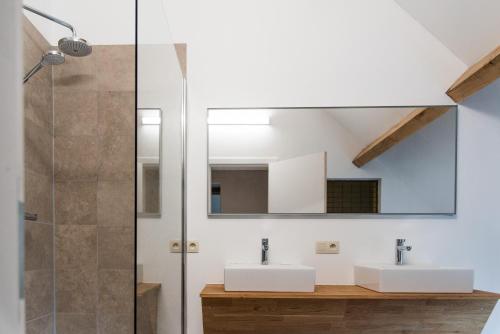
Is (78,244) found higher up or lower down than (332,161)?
lower down

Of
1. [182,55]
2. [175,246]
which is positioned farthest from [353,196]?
[182,55]

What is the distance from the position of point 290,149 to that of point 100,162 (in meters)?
1.16

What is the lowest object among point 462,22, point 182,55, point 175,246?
point 175,246

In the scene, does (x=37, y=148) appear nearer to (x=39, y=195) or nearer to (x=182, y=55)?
(x=39, y=195)

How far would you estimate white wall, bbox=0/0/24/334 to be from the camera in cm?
29

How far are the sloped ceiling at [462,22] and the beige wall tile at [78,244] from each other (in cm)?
237

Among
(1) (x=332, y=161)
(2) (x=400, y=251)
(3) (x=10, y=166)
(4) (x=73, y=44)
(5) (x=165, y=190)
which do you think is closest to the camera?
(3) (x=10, y=166)

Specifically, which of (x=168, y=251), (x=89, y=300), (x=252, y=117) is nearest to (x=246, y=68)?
(x=252, y=117)

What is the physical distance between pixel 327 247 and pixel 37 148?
1.78 meters

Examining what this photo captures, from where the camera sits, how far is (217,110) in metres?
2.40

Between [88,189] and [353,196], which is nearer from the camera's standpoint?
[88,189]

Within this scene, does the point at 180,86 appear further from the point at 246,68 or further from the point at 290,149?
the point at 290,149

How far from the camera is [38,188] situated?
2.01 metres

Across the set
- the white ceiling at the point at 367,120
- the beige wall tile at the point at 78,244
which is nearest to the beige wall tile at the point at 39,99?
the beige wall tile at the point at 78,244
